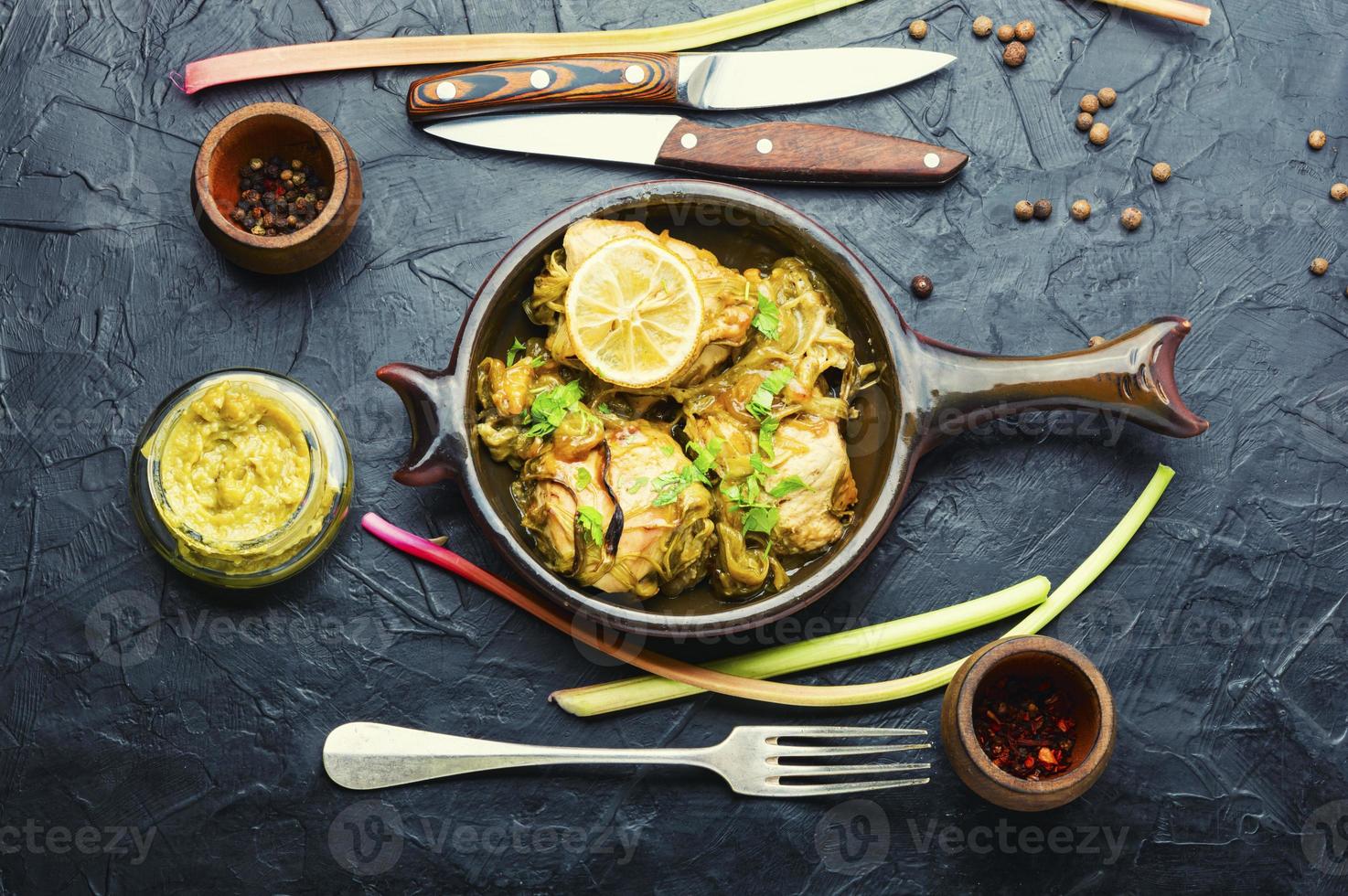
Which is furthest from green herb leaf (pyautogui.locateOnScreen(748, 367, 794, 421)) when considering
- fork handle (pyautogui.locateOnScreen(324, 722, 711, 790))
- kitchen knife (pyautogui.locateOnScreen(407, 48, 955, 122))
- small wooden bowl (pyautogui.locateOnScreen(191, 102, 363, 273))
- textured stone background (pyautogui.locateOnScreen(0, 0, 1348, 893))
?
small wooden bowl (pyautogui.locateOnScreen(191, 102, 363, 273))

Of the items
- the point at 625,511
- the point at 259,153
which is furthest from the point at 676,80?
the point at 625,511

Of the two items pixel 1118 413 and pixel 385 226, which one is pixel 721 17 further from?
pixel 1118 413

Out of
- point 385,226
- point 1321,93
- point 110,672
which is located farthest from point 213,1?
point 1321,93

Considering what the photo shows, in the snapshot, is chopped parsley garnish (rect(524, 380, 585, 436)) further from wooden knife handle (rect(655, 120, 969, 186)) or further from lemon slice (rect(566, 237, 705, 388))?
wooden knife handle (rect(655, 120, 969, 186))

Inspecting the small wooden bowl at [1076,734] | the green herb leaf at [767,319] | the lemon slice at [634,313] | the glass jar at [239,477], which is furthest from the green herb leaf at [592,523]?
the small wooden bowl at [1076,734]

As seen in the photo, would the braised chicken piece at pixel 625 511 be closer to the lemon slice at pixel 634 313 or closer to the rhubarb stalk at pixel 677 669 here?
the lemon slice at pixel 634 313
